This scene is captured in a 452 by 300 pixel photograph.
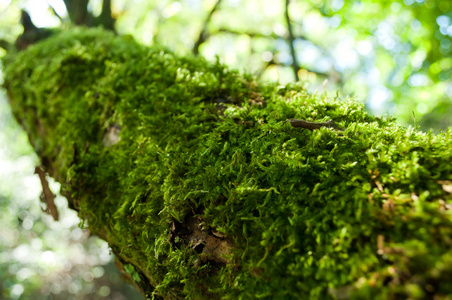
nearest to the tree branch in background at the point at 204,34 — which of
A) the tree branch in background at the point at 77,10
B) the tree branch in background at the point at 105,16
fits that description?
the tree branch in background at the point at 105,16

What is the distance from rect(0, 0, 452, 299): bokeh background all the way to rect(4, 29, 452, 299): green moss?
1.04 ft

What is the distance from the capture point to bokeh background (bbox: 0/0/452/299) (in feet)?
17.5

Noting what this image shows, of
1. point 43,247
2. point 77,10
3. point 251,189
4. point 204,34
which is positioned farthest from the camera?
point 43,247

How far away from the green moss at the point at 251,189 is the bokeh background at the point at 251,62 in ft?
1.04

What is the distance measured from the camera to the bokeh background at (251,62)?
5.32m

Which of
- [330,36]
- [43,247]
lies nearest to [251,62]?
[330,36]

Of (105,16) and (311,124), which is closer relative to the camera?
(311,124)

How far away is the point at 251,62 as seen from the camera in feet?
31.5

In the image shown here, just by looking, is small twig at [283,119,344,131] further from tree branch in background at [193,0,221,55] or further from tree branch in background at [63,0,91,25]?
tree branch in background at [193,0,221,55]

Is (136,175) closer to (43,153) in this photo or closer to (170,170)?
(170,170)

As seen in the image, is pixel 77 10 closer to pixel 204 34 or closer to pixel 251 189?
pixel 204 34

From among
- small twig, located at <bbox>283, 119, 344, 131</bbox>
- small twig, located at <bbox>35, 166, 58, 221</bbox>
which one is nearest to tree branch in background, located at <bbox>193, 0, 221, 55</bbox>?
small twig, located at <bbox>35, 166, 58, 221</bbox>

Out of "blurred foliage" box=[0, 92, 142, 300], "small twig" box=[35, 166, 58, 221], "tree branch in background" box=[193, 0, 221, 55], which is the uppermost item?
"tree branch in background" box=[193, 0, 221, 55]

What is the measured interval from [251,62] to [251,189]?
907 centimetres
